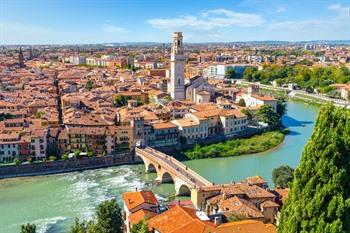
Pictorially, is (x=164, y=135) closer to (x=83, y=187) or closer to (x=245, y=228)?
(x=83, y=187)

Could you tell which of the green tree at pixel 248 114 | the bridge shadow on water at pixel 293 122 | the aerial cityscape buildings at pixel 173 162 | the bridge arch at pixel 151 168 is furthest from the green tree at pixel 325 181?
the bridge shadow on water at pixel 293 122

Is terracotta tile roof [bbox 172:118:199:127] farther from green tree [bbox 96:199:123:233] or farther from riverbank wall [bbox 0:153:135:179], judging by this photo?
green tree [bbox 96:199:123:233]

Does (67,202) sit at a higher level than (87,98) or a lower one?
lower

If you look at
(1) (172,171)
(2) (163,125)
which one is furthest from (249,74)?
(1) (172,171)

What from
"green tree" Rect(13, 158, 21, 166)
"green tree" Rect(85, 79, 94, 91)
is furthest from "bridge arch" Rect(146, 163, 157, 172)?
"green tree" Rect(85, 79, 94, 91)

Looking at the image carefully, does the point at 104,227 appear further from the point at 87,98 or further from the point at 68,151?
the point at 87,98

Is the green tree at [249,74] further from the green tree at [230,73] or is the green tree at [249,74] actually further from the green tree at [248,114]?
the green tree at [248,114]

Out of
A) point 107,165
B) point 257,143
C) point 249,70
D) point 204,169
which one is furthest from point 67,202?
point 249,70
